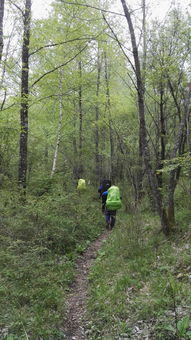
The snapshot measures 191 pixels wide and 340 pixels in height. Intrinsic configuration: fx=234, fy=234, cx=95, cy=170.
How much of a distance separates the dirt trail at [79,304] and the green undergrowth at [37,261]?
0.48 feet

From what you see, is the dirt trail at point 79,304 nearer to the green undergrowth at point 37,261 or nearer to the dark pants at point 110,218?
the green undergrowth at point 37,261

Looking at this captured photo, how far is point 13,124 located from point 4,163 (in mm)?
1768

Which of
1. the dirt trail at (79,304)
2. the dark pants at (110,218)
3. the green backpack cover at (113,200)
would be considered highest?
the green backpack cover at (113,200)

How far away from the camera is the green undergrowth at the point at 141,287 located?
3.28 meters

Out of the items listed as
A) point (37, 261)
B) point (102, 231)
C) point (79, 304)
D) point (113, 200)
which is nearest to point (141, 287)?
point (79, 304)

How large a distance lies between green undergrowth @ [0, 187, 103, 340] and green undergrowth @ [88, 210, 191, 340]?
0.69 m

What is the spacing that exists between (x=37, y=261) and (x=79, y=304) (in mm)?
1312

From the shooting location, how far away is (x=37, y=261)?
16.9 feet

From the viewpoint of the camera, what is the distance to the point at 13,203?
269 inches

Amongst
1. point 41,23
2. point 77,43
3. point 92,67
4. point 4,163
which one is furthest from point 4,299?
point 92,67

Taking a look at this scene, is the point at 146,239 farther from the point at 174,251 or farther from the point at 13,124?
the point at 13,124

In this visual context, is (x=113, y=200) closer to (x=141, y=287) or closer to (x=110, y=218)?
(x=110, y=218)

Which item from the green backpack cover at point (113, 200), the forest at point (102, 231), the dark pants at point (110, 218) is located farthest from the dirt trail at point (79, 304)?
the dark pants at point (110, 218)

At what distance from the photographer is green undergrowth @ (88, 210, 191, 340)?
3.28 meters
